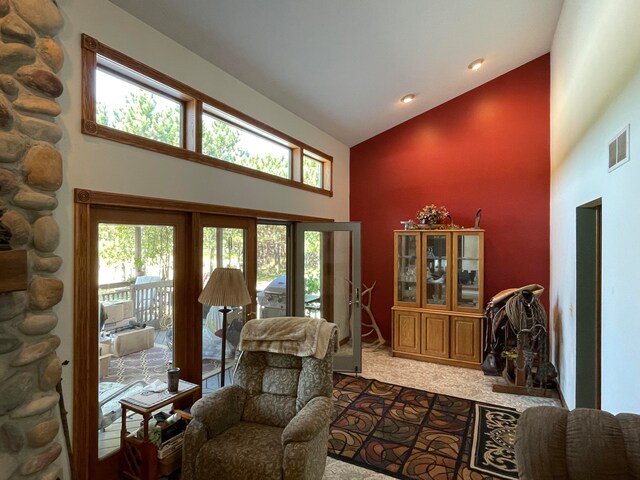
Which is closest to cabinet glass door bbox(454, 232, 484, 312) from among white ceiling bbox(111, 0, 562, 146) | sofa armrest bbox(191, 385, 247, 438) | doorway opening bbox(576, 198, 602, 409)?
doorway opening bbox(576, 198, 602, 409)

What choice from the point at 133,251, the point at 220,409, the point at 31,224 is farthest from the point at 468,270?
the point at 31,224

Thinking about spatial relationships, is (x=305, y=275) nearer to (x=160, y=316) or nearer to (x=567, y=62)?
(x=160, y=316)

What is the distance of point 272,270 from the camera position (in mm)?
4473

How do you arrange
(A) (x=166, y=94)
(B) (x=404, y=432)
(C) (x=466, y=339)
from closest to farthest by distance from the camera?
(A) (x=166, y=94)
(B) (x=404, y=432)
(C) (x=466, y=339)

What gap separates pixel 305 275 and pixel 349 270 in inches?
27.9

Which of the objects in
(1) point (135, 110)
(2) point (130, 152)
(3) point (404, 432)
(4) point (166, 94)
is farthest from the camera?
(3) point (404, 432)

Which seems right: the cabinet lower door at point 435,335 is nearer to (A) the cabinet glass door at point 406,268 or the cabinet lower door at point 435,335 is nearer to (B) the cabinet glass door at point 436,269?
(B) the cabinet glass door at point 436,269

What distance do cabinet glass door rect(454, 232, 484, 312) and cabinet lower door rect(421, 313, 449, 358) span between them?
0.32 meters

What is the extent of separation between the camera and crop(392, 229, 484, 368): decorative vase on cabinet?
486cm

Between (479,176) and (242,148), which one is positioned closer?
(242,148)

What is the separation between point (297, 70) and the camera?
3.63m

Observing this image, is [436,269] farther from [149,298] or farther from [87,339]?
[87,339]

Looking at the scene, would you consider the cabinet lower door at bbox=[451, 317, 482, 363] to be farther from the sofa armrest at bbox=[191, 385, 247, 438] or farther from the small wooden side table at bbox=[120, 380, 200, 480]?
the small wooden side table at bbox=[120, 380, 200, 480]

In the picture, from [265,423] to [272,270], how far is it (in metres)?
2.14
